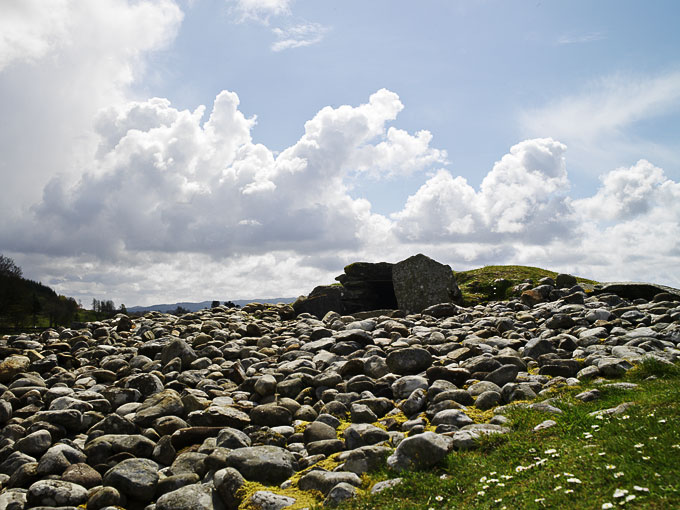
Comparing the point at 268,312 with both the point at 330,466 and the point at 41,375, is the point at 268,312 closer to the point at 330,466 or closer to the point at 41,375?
the point at 41,375

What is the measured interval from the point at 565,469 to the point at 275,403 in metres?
6.21

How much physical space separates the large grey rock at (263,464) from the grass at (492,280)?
2138 centimetres

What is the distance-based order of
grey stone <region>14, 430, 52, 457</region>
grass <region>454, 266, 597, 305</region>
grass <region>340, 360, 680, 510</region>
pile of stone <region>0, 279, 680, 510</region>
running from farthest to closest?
grass <region>454, 266, 597, 305</region>, grey stone <region>14, 430, 52, 457</region>, pile of stone <region>0, 279, 680, 510</region>, grass <region>340, 360, 680, 510</region>

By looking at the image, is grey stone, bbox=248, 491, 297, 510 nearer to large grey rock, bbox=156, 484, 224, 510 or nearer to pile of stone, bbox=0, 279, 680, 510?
pile of stone, bbox=0, 279, 680, 510

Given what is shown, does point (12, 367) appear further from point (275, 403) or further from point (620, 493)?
point (620, 493)

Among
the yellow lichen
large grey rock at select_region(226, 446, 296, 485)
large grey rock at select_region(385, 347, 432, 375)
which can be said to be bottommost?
large grey rock at select_region(226, 446, 296, 485)

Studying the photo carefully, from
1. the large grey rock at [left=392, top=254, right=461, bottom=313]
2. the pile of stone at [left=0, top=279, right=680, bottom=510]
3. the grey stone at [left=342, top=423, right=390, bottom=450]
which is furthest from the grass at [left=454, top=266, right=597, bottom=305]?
the grey stone at [left=342, top=423, right=390, bottom=450]

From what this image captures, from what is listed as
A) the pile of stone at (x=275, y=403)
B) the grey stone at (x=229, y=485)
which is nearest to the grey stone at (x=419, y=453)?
the pile of stone at (x=275, y=403)

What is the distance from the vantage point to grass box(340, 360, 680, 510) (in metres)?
Answer: 5.00

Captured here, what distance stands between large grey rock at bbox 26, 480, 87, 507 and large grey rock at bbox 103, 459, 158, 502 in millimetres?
408

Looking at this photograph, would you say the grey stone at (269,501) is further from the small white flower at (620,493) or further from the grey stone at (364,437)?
the small white flower at (620,493)

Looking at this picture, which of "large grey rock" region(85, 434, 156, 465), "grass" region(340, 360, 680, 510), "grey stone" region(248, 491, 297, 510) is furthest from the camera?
"large grey rock" region(85, 434, 156, 465)

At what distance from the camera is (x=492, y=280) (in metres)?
31.2

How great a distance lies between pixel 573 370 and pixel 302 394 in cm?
640
